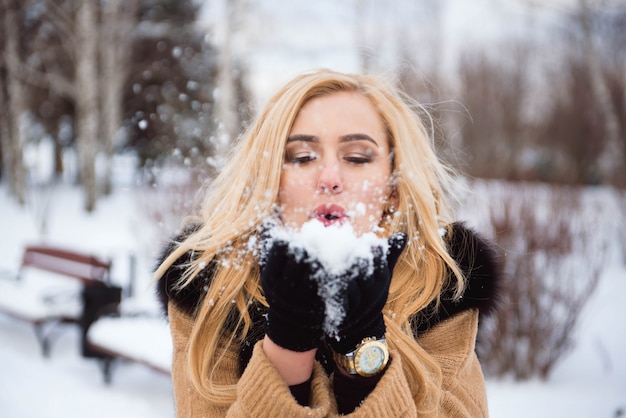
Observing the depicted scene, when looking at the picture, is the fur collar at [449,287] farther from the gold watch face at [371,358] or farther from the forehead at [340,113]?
the forehead at [340,113]

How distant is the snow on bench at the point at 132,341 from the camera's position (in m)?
3.65

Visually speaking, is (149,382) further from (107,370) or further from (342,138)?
(342,138)

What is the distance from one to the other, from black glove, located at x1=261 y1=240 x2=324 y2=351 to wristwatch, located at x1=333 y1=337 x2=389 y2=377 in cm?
14

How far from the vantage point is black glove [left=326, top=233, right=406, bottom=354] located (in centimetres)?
99

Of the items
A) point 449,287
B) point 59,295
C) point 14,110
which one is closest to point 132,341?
point 59,295

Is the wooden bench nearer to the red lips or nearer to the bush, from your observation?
the bush

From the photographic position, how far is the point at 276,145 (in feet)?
4.71

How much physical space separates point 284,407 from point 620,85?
582 inches

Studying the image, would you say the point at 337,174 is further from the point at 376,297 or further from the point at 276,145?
the point at 376,297

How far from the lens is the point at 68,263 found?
532 cm

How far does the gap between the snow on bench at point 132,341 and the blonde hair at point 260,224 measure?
2.30 m

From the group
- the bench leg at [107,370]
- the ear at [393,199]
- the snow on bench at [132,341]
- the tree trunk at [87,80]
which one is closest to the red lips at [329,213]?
the ear at [393,199]

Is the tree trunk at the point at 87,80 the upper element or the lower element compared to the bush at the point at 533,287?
upper

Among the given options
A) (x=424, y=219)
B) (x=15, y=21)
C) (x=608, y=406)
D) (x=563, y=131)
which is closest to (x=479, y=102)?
(x=563, y=131)
